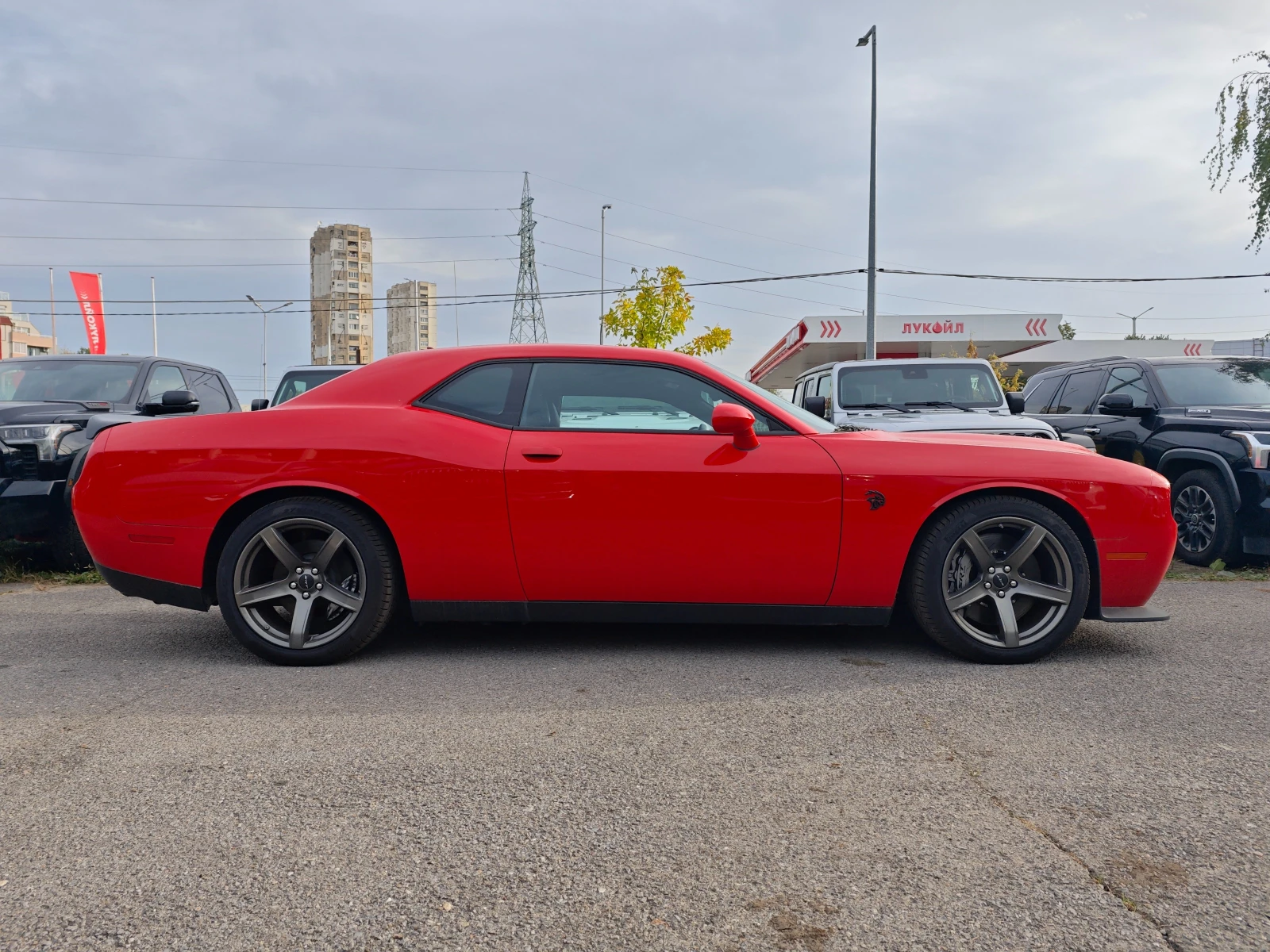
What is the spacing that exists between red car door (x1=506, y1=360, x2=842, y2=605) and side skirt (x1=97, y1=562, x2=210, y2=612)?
1.50 metres

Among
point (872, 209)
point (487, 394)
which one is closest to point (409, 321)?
point (872, 209)

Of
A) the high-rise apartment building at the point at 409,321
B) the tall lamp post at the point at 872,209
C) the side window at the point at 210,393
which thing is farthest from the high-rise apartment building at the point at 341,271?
the side window at the point at 210,393

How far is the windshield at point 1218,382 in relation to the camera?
7738mm

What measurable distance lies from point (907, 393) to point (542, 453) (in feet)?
16.5

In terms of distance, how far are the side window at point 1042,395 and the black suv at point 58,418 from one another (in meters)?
8.04

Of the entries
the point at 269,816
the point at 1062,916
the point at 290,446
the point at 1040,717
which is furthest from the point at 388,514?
the point at 1062,916

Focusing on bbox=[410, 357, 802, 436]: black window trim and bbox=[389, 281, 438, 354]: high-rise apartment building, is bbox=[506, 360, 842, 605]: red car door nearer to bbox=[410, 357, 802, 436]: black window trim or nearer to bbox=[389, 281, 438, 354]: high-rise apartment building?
bbox=[410, 357, 802, 436]: black window trim

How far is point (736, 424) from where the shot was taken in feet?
13.4

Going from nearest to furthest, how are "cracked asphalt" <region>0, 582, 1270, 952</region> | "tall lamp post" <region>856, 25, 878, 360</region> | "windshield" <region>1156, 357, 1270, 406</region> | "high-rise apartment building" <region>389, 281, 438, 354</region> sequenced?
"cracked asphalt" <region>0, 582, 1270, 952</region> → "windshield" <region>1156, 357, 1270, 406</region> → "tall lamp post" <region>856, 25, 878, 360</region> → "high-rise apartment building" <region>389, 281, 438, 354</region>

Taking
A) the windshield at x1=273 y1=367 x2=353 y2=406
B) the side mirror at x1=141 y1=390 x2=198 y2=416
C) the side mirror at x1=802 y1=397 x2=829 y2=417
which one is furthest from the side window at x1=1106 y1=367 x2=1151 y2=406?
the windshield at x1=273 y1=367 x2=353 y2=406

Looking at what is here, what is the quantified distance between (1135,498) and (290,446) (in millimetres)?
3769

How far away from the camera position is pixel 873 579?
163 inches

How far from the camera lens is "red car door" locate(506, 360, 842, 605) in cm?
406

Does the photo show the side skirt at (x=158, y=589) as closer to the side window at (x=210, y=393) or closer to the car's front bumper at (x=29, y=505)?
the car's front bumper at (x=29, y=505)
